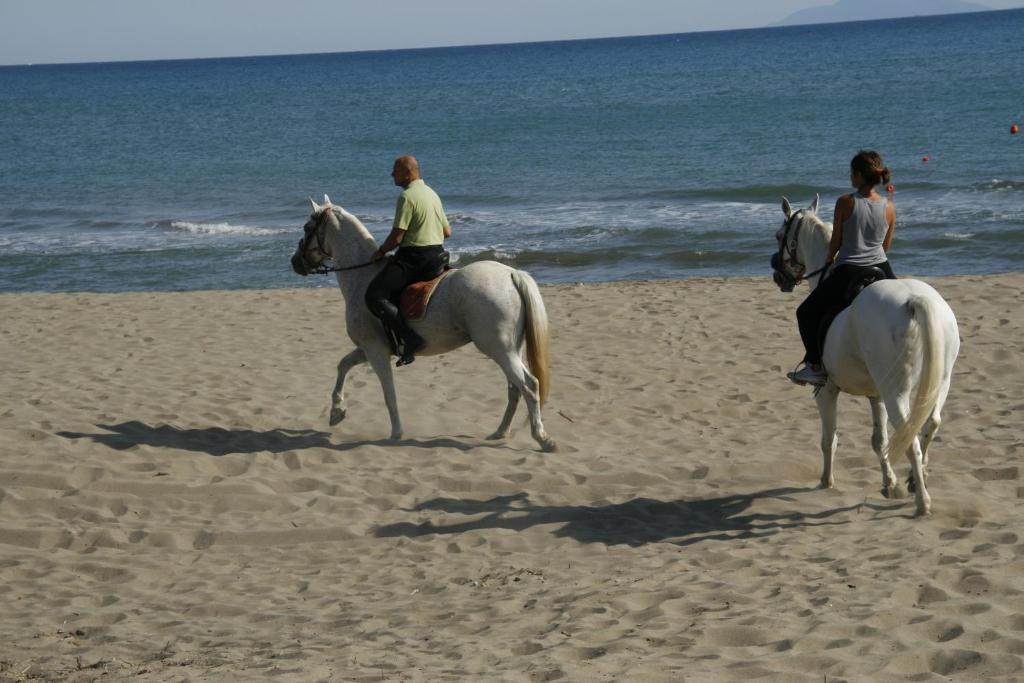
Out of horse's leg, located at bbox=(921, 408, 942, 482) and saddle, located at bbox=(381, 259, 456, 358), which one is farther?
saddle, located at bbox=(381, 259, 456, 358)

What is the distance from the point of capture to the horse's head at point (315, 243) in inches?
389

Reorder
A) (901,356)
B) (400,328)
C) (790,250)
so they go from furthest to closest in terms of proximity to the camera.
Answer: (400,328), (790,250), (901,356)

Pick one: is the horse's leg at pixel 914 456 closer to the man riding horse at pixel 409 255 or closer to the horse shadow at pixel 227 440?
the horse shadow at pixel 227 440

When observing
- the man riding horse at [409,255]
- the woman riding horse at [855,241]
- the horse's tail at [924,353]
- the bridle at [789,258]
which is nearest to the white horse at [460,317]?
the man riding horse at [409,255]

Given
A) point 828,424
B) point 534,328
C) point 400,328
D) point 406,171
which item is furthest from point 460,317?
point 828,424

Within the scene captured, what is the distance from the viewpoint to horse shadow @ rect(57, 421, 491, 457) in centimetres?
959

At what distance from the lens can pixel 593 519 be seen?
25.9 ft

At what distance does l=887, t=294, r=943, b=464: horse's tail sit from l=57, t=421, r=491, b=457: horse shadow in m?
3.98

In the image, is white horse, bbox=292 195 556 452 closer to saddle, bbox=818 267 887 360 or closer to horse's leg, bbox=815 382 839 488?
horse's leg, bbox=815 382 839 488

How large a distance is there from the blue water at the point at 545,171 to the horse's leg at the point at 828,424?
12563mm

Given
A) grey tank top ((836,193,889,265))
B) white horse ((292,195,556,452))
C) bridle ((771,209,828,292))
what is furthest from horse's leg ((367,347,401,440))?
grey tank top ((836,193,889,265))

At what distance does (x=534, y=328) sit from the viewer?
916cm

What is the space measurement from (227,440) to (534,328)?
2.90 metres

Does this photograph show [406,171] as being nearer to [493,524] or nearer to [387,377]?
[387,377]
